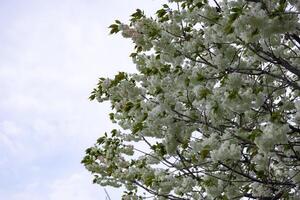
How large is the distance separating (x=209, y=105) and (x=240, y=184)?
58.2 inches

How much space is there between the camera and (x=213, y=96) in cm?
401

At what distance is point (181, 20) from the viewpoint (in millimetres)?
4766

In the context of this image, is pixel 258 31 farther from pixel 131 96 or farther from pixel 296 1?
pixel 131 96

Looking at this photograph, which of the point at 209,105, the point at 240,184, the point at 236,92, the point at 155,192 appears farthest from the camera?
the point at 155,192

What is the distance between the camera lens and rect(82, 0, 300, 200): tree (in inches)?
155

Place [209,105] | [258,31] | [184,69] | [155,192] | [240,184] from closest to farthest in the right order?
1. [258,31]
2. [209,105]
3. [184,69]
4. [240,184]
5. [155,192]

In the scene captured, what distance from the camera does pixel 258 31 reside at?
132 inches

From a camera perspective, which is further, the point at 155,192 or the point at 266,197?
the point at 155,192

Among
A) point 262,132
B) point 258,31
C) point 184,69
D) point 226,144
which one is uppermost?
point 184,69

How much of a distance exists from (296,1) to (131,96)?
7.26 ft

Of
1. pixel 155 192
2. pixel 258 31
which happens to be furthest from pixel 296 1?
pixel 155 192

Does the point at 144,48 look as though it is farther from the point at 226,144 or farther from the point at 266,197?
the point at 266,197

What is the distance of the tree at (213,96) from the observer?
3943 millimetres

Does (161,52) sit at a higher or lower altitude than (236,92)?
higher
